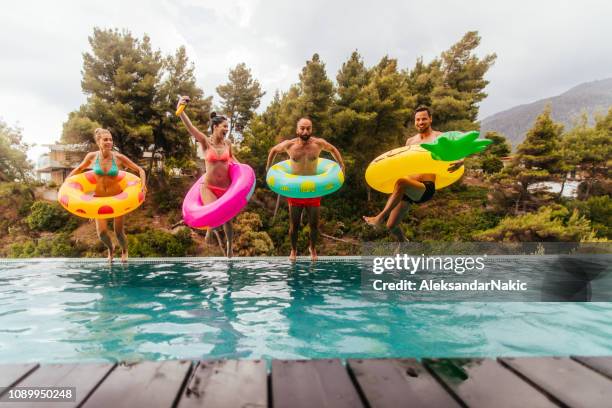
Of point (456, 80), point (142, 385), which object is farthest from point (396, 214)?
point (456, 80)

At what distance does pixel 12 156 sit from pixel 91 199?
12.6m

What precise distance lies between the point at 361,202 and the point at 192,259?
8640mm

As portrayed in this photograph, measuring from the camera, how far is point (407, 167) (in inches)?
200

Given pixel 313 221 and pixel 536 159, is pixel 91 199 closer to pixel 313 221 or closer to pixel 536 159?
Answer: pixel 313 221

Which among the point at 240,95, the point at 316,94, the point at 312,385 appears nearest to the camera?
the point at 312,385

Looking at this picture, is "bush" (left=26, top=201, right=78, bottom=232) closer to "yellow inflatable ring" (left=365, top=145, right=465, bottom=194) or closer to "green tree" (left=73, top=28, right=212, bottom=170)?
"green tree" (left=73, top=28, right=212, bottom=170)

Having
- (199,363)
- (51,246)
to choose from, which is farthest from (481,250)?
(51,246)

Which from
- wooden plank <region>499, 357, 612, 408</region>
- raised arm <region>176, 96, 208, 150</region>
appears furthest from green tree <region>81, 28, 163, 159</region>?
wooden plank <region>499, 357, 612, 408</region>

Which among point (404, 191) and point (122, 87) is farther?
point (122, 87)

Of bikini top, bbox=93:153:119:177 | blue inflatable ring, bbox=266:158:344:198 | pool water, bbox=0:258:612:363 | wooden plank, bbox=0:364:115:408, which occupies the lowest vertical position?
pool water, bbox=0:258:612:363

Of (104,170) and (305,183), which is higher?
(104,170)

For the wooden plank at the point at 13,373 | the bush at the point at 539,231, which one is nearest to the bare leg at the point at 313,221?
the wooden plank at the point at 13,373

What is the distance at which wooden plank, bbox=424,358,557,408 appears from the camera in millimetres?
1235

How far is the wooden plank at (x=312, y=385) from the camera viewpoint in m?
1.23
